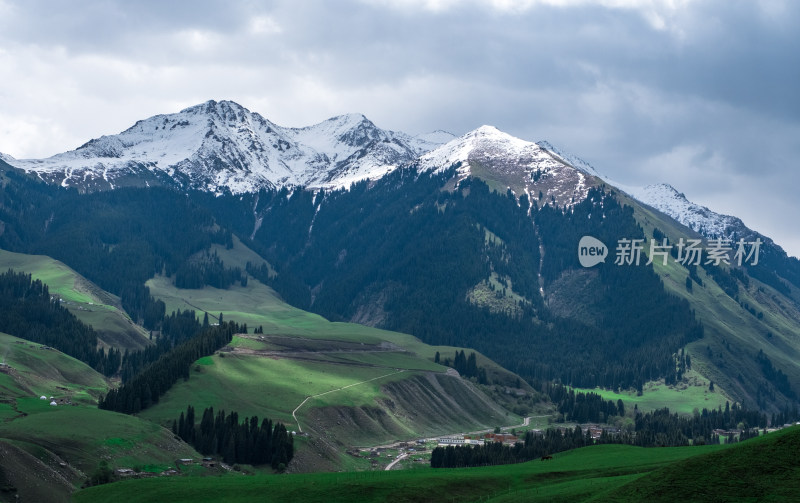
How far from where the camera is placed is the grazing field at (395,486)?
→ 120062 mm

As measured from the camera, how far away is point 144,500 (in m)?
129

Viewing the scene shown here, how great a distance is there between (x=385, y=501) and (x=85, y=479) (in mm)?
63828

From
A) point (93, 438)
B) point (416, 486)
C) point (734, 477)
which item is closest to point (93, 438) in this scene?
point (93, 438)

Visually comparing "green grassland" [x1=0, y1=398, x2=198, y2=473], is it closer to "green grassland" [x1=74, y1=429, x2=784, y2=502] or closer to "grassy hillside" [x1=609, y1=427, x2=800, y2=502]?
"green grassland" [x1=74, y1=429, x2=784, y2=502]

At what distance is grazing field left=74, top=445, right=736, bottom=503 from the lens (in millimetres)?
120062

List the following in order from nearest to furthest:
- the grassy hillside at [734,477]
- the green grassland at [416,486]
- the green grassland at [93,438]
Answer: the grassy hillside at [734,477], the green grassland at [416,486], the green grassland at [93,438]

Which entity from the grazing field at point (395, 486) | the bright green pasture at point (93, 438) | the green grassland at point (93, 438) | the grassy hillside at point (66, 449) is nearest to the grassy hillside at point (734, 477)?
the grazing field at point (395, 486)

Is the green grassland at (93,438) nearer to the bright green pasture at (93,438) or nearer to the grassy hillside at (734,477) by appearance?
the bright green pasture at (93,438)

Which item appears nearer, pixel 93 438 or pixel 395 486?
pixel 395 486

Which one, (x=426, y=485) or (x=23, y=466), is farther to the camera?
(x=23, y=466)

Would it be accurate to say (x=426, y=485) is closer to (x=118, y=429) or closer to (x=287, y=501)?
(x=287, y=501)

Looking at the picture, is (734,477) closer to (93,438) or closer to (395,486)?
(395,486)

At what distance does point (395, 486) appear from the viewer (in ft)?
405

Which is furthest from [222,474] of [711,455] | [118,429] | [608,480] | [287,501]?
[711,455]
